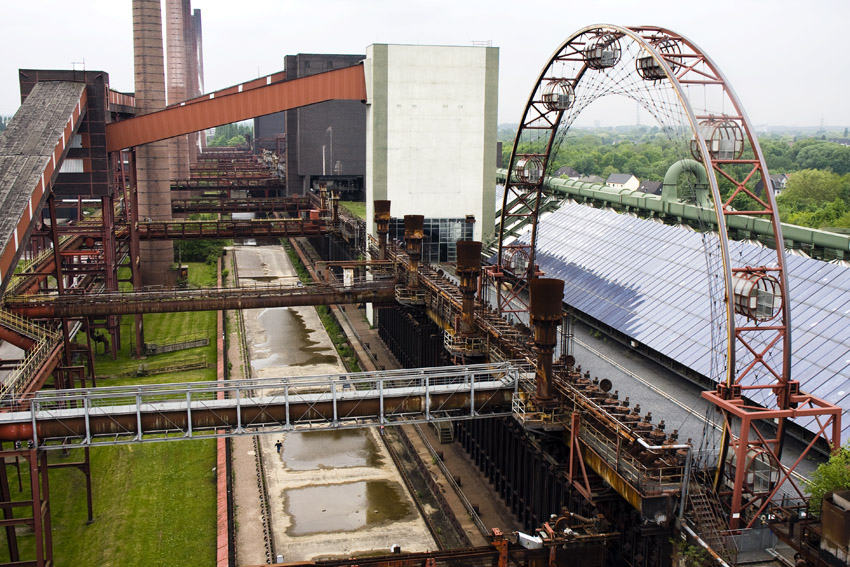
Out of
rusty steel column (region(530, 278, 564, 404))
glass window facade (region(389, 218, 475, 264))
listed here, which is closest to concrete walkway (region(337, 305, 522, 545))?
rusty steel column (region(530, 278, 564, 404))

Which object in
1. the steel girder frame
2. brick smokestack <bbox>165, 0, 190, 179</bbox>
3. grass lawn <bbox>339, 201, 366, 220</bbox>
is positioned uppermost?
brick smokestack <bbox>165, 0, 190, 179</bbox>

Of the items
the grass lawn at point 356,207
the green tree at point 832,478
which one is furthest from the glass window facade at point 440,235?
the green tree at point 832,478

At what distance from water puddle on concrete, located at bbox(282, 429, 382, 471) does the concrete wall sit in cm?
1971

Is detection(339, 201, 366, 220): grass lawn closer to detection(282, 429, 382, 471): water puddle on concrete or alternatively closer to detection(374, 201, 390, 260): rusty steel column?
detection(374, 201, 390, 260): rusty steel column

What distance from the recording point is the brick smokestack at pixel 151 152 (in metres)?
64.2

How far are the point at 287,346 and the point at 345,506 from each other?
23165 millimetres

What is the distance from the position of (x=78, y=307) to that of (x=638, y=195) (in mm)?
41523

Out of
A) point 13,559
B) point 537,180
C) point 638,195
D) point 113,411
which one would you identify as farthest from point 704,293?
point 638,195

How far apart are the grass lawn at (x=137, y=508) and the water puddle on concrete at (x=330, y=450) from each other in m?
3.31

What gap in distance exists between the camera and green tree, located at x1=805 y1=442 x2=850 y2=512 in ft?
56.6

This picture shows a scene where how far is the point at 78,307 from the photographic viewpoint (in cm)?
3625

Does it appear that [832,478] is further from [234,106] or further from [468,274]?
[234,106]

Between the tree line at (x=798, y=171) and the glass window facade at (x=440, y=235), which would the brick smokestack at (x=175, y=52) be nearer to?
the tree line at (x=798, y=171)

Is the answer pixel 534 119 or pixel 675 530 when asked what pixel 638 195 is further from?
pixel 675 530
